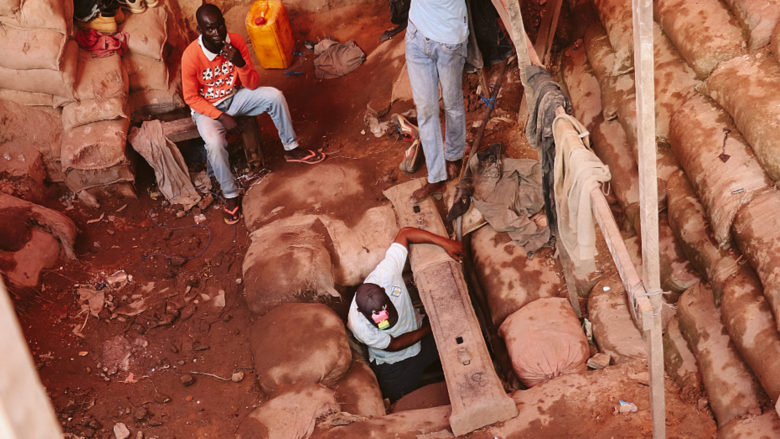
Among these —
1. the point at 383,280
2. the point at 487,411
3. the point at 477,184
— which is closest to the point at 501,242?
the point at 477,184

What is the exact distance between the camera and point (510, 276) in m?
A: 5.12

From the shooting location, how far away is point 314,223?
595cm

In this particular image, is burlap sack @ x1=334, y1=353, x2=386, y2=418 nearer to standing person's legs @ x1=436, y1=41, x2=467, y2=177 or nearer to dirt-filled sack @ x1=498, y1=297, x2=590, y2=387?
dirt-filled sack @ x1=498, y1=297, x2=590, y2=387

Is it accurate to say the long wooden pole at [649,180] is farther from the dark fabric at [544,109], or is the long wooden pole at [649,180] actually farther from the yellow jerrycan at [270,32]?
the yellow jerrycan at [270,32]

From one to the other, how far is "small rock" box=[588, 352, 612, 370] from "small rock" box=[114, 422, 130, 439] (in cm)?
306

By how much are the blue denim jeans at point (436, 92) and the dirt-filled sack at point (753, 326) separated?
7.69ft

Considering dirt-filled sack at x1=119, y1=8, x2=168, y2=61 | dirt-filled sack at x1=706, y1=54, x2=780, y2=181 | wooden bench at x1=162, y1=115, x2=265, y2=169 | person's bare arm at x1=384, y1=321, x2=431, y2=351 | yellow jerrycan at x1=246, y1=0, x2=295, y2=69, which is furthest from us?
yellow jerrycan at x1=246, y1=0, x2=295, y2=69

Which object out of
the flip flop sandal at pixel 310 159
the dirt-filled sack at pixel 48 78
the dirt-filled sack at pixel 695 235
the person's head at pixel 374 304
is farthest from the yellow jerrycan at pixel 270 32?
the dirt-filled sack at pixel 695 235

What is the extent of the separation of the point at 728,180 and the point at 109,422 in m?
4.21

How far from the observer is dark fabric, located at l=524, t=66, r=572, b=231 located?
13.3ft

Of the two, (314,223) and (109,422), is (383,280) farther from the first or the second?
(109,422)

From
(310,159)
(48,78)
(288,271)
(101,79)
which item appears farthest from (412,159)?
(48,78)

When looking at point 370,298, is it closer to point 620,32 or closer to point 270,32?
point 620,32

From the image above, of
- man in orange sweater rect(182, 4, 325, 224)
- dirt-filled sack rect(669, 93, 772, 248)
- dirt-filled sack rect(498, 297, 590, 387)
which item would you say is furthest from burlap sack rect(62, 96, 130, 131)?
dirt-filled sack rect(669, 93, 772, 248)
